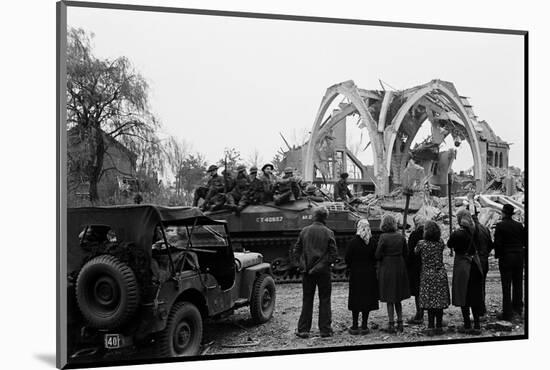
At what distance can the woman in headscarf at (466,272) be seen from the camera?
A: 1196 centimetres

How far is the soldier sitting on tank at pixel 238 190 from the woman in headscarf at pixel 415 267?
215 centimetres

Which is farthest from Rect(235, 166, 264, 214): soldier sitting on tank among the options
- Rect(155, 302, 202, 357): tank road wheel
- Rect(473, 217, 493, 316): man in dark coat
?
Rect(473, 217, 493, 316): man in dark coat

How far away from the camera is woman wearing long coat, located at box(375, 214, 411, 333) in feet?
37.4

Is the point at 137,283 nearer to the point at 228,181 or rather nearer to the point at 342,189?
the point at 228,181

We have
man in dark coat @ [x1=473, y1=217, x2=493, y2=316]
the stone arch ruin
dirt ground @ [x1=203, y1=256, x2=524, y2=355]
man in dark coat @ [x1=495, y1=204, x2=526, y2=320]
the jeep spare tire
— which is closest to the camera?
the jeep spare tire

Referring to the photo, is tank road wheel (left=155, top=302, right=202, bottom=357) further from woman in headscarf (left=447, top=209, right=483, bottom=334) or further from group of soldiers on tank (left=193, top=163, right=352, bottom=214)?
woman in headscarf (left=447, top=209, right=483, bottom=334)

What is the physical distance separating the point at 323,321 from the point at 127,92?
3.50 m

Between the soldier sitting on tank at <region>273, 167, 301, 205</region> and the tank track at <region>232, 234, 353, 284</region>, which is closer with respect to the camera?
the tank track at <region>232, 234, 353, 284</region>

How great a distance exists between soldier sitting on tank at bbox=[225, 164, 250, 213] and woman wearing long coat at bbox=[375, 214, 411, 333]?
1.72 metres

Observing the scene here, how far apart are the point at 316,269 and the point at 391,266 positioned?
94 centimetres

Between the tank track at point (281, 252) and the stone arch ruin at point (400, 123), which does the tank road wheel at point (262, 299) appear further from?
the stone arch ruin at point (400, 123)

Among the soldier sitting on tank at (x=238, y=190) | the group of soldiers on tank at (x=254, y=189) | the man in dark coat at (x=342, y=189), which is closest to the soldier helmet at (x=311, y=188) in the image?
the group of soldiers on tank at (x=254, y=189)

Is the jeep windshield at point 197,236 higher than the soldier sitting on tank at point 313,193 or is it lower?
lower

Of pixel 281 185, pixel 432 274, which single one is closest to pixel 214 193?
pixel 281 185
